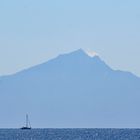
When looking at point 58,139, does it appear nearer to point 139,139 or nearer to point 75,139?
point 75,139

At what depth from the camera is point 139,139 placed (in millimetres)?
177125

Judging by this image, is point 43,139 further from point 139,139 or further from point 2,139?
point 139,139

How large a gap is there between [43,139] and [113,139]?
1411cm

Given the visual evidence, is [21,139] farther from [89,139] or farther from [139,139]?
[139,139]

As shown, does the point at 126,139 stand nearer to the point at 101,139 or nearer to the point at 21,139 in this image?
the point at 101,139

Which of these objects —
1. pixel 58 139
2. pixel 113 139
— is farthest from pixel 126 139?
pixel 58 139

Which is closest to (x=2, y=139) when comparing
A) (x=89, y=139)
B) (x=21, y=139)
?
(x=21, y=139)


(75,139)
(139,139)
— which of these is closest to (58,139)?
(75,139)

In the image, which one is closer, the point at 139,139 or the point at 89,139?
the point at 139,139

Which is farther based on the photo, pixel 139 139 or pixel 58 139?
pixel 58 139

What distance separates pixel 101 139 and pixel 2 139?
19738mm

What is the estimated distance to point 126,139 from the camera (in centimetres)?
18438

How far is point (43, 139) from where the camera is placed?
186 meters

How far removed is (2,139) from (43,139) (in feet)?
28.8
